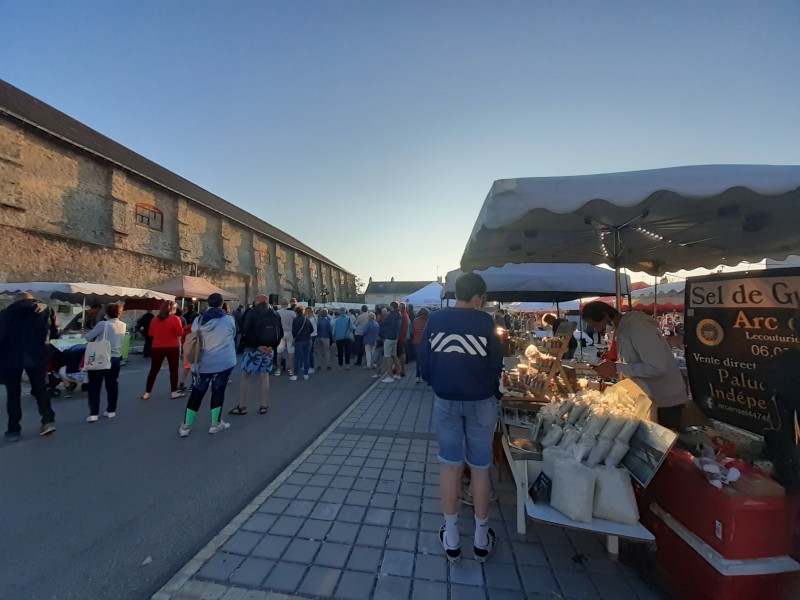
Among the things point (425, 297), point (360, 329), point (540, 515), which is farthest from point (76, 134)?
point (540, 515)

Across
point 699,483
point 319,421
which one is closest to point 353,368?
point 319,421

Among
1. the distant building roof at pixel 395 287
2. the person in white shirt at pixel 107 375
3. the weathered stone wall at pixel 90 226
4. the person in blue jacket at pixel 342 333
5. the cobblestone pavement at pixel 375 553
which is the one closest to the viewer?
the cobblestone pavement at pixel 375 553

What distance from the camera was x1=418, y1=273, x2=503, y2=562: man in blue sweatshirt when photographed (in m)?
2.46

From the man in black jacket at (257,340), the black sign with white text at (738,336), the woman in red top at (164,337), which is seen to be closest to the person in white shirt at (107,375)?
the woman in red top at (164,337)

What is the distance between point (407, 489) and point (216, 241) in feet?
91.5

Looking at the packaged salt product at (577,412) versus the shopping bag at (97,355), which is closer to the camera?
the packaged salt product at (577,412)

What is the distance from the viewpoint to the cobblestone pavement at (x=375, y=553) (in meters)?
2.20

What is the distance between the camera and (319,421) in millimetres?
5680

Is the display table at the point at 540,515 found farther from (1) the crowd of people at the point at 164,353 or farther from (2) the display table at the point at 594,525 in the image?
(1) the crowd of people at the point at 164,353

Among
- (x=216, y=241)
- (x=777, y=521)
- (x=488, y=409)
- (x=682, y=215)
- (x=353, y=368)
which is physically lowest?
(x=353, y=368)

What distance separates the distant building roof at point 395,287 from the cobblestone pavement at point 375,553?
77.0m

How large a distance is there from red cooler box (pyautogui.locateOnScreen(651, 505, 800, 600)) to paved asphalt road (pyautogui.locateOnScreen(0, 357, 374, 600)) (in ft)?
10.1

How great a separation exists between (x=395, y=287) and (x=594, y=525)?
81.7m

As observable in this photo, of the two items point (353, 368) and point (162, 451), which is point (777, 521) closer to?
point (162, 451)
